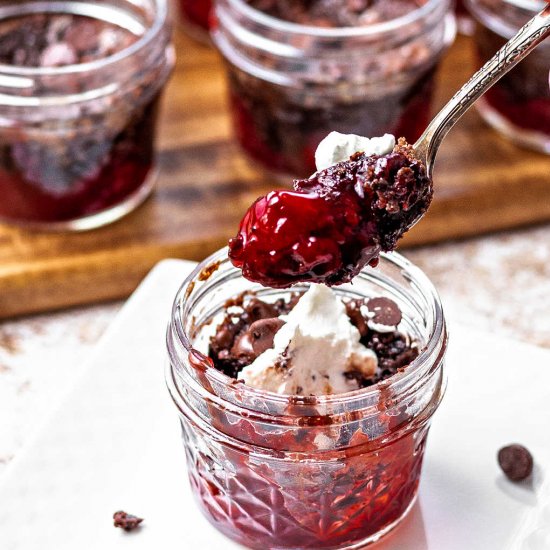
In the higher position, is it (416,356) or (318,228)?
(318,228)

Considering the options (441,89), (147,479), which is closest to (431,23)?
(441,89)

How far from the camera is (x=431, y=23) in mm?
2734

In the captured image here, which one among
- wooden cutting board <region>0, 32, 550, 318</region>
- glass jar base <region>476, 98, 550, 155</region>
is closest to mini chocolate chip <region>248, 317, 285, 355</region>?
wooden cutting board <region>0, 32, 550, 318</region>

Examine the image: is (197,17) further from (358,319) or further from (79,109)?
(358,319)

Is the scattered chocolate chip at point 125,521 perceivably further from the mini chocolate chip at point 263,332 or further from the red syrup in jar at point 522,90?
the red syrup in jar at point 522,90

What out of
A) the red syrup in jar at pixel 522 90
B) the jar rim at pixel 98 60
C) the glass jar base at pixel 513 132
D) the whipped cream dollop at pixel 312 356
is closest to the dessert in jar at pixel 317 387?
the whipped cream dollop at pixel 312 356

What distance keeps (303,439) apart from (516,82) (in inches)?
64.2

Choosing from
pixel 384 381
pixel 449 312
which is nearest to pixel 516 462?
pixel 384 381

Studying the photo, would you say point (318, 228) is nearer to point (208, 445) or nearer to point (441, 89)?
point (208, 445)

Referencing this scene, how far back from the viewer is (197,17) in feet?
11.4

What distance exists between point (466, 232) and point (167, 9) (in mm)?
965

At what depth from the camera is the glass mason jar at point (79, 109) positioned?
2.58 m

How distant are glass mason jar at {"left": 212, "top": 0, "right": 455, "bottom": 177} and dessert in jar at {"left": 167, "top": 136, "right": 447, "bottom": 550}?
0.88 m

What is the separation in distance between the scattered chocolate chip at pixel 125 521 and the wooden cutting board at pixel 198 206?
3.03 feet
